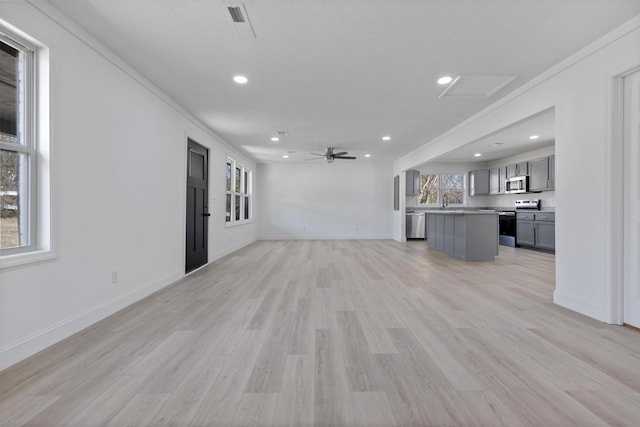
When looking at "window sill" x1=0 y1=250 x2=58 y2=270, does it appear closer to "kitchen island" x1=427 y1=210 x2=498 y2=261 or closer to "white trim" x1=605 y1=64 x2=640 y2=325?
"white trim" x1=605 y1=64 x2=640 y2=325

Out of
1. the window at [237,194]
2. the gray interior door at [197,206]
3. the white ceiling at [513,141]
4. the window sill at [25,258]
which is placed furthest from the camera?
the window at [237,194]

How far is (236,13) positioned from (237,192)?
5765mm

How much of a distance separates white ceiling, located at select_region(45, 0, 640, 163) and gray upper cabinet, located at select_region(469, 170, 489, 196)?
525 cm

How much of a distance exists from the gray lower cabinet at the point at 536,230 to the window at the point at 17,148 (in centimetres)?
835

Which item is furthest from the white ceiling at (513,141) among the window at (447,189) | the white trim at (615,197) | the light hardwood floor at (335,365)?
the light hardwood floor at (335,365)

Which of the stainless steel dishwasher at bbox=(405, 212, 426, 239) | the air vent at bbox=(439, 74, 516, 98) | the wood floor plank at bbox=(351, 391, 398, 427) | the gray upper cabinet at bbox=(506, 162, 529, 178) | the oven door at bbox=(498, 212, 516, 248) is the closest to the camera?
the wood floor plank at bbox=(351, 391, 398, 427)

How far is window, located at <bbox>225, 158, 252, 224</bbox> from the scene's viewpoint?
22.7 ft

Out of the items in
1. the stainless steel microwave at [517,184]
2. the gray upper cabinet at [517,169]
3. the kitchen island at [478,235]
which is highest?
the gray upper cabinet at [517,169]

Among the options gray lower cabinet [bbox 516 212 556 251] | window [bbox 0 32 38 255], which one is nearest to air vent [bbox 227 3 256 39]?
window [bbox 0 32 38 255]

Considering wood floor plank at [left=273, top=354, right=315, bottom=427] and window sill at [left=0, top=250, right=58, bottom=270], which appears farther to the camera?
window sill at [left=0, top=250, right=58, bottom=270]

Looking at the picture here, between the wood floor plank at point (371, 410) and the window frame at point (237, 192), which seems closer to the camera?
the wood floor plank at point (371, 410)

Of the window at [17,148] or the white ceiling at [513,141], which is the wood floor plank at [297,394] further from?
the white ceiling at [513,141]

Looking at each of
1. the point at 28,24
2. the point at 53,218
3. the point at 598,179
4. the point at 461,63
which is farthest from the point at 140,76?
the point at 598,179

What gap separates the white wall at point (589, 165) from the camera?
2.52 meters
